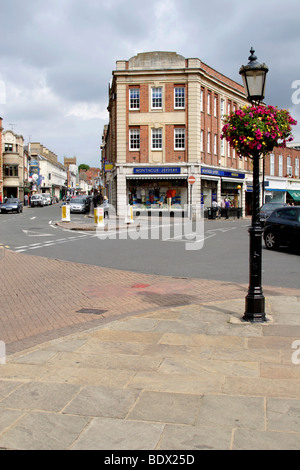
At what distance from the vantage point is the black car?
14516mm

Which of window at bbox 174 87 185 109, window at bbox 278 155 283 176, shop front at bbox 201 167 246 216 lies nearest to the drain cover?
shop front at bbox 201 167 246 216

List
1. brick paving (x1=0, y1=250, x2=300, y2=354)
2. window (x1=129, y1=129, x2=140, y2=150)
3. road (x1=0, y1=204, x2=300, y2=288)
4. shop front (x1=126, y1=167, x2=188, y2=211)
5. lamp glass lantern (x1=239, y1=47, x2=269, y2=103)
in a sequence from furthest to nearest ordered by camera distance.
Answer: window (x1=129, y1=129, x2=140, y2=150), shop front (x1=126, y1=167, x2=188, y2=211), road (x1=0, y1=204, x2=300, y2=288), lamp glass lantern (x1=239, y1=47, x2=269, y2=103), brick paving (x1=0, y1=250, x2=300, y2=354)

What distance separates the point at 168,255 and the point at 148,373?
965 centimetres

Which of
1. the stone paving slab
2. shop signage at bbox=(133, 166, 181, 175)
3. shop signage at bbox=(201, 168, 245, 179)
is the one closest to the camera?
the stone paving slab

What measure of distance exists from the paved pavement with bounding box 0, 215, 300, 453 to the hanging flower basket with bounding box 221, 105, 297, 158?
2565mm

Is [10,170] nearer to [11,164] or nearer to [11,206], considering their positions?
[11,164]

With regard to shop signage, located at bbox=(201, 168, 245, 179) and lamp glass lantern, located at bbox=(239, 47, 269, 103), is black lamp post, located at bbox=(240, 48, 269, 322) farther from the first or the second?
shop signage, located at bbox=(201, 168, 245, 179)

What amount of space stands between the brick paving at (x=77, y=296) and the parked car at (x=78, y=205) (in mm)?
31959

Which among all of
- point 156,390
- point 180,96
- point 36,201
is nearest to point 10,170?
point 36,201

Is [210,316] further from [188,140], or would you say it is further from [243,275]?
[188,140]

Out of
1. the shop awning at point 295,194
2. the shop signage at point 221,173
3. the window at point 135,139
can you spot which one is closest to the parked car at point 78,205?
the window at point 135,139

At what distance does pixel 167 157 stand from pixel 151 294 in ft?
101

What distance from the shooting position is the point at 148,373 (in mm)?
4562

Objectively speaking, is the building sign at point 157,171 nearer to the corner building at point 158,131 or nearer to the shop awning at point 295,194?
the corner building at point 158,131
